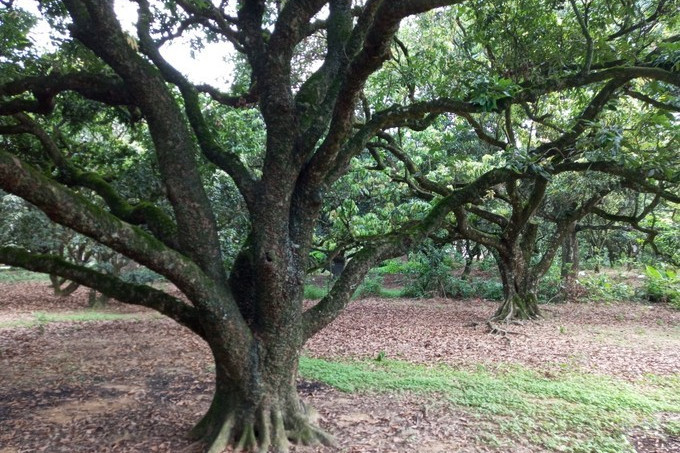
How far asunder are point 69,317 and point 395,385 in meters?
10.1

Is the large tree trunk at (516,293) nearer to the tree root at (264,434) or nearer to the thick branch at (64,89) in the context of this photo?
the tree root at (264,434)

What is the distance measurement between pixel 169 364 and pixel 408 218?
7.18 meters

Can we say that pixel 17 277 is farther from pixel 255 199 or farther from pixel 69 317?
pixel 255 199

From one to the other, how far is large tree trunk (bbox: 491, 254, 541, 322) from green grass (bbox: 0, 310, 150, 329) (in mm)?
10021

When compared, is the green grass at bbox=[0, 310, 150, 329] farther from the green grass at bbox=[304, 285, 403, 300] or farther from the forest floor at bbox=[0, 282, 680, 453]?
the green grass at bbox=[304, 285, 403, 300]

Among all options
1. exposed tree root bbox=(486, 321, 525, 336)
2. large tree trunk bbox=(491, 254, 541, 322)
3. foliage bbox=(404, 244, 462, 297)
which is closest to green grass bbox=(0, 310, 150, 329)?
exposed tree root bbox=(486, 321, 525, 336)

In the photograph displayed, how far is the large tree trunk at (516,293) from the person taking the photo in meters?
11.8

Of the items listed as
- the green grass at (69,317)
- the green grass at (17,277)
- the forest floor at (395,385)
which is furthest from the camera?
the green grass at (17,277)

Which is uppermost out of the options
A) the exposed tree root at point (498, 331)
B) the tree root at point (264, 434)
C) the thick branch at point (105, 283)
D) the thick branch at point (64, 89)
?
the thick branch at point (64, 89)

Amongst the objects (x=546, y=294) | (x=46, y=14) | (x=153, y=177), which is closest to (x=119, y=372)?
(x=153, y=177)

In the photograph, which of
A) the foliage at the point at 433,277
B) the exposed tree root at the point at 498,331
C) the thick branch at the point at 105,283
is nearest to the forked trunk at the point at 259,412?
the thick branch at the point at 105,283

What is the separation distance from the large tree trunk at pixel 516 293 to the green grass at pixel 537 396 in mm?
4304

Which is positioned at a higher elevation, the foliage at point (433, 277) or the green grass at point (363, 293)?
the foliage at point (433, 277)

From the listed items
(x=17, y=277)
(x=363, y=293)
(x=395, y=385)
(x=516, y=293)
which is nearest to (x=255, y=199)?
(x=395, y=385)
